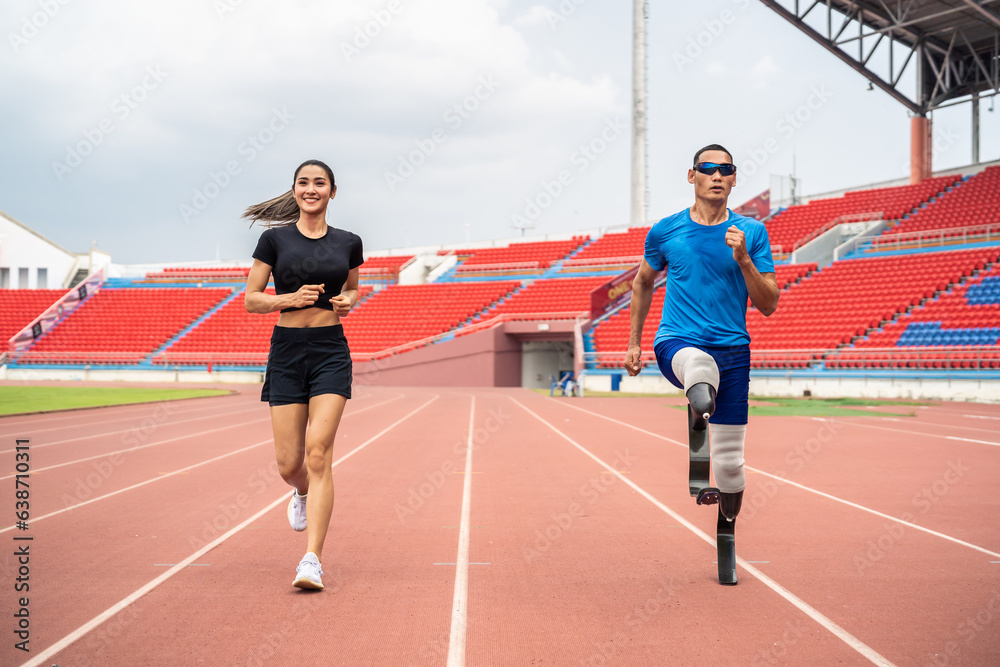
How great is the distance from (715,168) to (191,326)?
38.3 metres

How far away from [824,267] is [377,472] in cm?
2805

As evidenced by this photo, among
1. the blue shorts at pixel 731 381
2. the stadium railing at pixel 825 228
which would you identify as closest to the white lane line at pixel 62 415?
the blue shorts at pixel 731 381

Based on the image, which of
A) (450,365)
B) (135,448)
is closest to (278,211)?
(135,448)

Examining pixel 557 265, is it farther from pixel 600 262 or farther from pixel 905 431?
pixel 905 431

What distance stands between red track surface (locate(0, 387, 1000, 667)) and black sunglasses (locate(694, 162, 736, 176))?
2.16 m

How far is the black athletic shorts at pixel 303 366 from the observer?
4078 mm

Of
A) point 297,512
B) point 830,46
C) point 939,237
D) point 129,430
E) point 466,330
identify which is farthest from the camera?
point 466,330

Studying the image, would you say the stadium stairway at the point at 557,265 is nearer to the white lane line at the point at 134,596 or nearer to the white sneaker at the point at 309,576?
the white lane line at the point at 134,596

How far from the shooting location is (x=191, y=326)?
126ft

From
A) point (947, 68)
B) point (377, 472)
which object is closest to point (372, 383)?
point (377, 472)

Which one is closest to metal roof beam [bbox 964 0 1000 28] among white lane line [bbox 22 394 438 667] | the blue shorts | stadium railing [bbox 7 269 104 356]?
the blue shorts

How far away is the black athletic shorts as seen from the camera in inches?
161

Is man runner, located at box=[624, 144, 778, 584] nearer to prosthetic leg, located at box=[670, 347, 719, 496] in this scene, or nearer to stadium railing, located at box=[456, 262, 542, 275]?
prosthetic leg, located at box=[670, 347, 719, 496]

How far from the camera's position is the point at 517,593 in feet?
12.4
